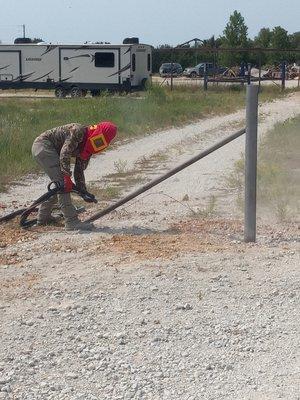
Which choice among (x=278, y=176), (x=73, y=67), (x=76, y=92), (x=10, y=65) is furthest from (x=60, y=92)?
(x=278, y=176)

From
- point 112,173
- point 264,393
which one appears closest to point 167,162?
point 112,173

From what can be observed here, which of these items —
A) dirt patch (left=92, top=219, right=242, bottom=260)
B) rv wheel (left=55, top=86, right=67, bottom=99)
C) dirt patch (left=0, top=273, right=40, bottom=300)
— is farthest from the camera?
rv wheel (left=55, top=86, right=67, bottom=99)

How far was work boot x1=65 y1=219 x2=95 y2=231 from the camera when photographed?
798 cm

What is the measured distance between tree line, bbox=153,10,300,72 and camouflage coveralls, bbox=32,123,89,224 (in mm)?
41293

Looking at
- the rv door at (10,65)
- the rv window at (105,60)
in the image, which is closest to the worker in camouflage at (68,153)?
the rv window at (105,60)

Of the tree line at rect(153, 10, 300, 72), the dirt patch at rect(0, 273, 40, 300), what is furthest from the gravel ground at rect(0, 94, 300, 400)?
the tree line at rect(153, 10, 300, 72)

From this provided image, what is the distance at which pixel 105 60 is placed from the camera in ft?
131

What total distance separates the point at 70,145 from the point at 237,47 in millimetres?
51690

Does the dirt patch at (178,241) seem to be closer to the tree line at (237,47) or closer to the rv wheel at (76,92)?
the rv wheel at (76,92)

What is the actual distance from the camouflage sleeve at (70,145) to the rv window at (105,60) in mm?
32516

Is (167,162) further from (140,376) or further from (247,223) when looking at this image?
(140,376)

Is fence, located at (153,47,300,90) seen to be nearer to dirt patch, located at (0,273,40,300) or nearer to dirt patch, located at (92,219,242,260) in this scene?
dirt patch, located at (92,219,242,260)

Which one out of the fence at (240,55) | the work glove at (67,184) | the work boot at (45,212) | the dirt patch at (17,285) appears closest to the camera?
the dirt patch at (17,285)

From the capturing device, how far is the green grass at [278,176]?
29.5ft
